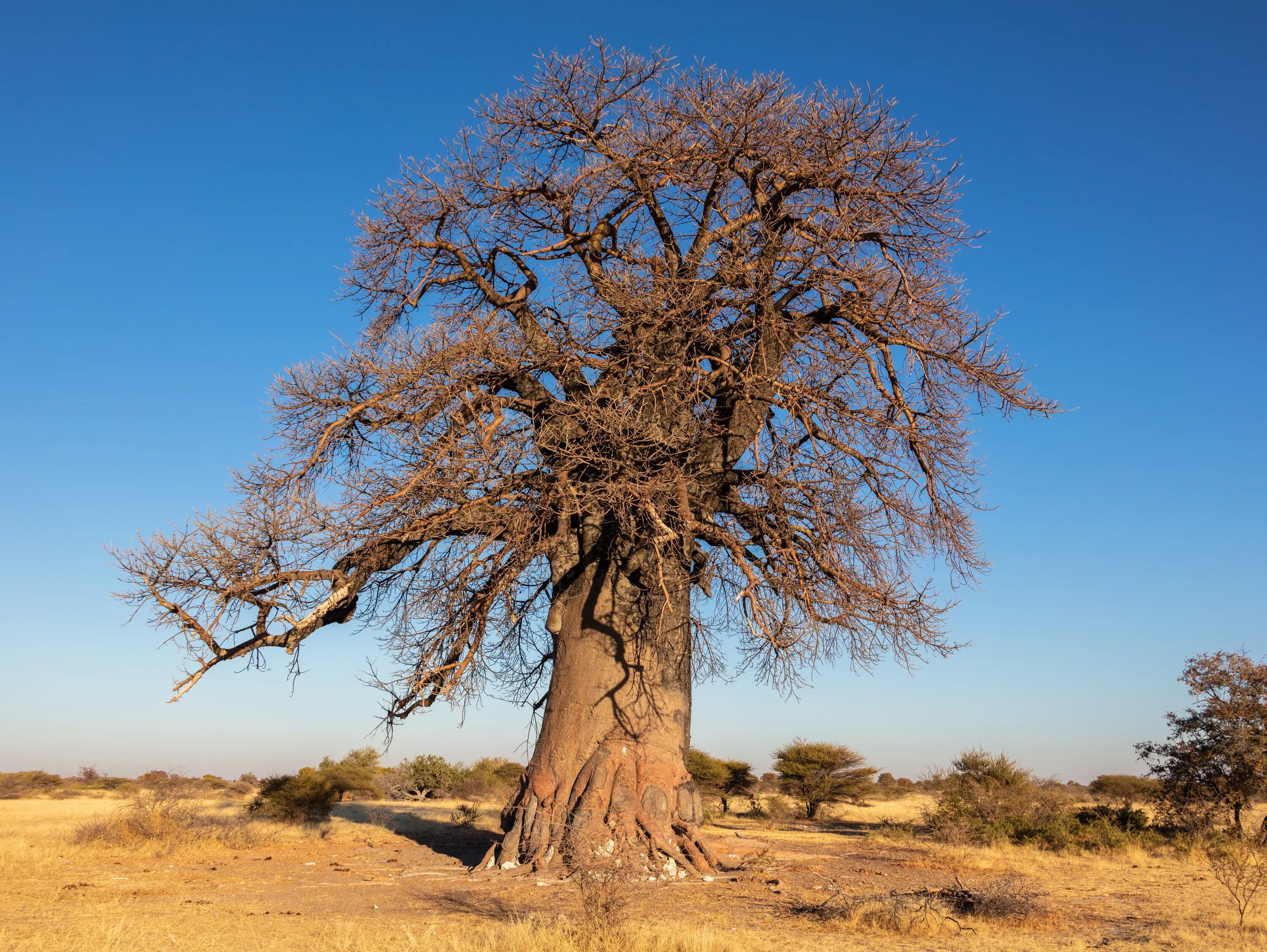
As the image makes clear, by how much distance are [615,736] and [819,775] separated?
14.5 m

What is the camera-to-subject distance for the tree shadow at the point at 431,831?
10133 millimetres

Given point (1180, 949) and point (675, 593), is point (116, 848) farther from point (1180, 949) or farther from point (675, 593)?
point (1180, 949)

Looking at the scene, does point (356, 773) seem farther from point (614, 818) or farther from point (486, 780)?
point (614, 818)

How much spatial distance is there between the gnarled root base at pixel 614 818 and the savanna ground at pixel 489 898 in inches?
11.1

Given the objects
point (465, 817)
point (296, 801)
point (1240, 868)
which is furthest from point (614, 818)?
point (296, 801)

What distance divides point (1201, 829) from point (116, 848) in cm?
1496

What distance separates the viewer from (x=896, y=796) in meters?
30.8

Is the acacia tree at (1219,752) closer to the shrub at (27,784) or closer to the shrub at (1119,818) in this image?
the shrub at (1119,818)

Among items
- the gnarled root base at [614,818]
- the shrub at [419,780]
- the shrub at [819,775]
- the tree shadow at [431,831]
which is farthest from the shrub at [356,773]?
the gnarled root base at [614,818]

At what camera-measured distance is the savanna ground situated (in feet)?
17.3

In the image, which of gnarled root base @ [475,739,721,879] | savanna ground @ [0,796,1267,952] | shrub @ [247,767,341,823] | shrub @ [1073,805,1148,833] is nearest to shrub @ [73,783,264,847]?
savanna ground @ [0,796,1267,952]

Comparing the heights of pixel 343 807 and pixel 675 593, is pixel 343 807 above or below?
below

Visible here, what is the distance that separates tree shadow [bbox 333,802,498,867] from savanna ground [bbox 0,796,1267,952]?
92mm

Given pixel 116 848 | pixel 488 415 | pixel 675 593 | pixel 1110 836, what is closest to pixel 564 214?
pixel 488 415
